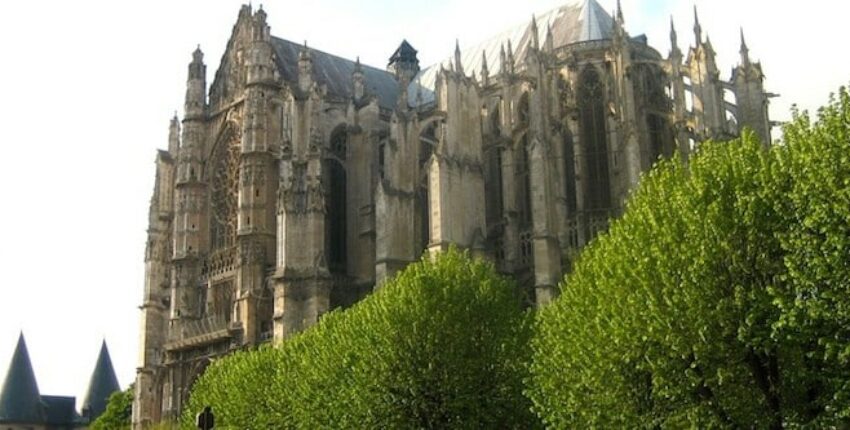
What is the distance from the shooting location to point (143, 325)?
56.1 m

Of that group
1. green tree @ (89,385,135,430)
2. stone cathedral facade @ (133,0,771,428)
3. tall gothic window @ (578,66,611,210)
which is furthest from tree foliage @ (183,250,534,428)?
green tree @ (89,385,135,430)

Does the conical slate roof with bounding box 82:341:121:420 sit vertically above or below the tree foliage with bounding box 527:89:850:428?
above

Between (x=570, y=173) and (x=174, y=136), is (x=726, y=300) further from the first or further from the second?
(x=174, y=136)

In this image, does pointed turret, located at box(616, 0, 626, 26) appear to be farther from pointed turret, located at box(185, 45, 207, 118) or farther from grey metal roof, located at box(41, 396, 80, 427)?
grey metal roof, located at box(41, 396, 80, 427)

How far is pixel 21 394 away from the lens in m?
87.1

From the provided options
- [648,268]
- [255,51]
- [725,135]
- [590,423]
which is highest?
[255,51]

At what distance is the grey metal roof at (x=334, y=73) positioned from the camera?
5592 centimetres

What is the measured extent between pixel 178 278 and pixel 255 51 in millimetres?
11706

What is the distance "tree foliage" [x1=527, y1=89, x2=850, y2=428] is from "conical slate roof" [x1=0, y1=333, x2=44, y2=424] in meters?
71.2

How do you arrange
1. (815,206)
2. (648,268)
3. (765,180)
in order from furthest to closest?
(648,268), (765,180), (815,206)

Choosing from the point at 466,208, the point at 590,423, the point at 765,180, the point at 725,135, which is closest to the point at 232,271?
the point at 466,208

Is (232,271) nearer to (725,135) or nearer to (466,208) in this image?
(466,208)

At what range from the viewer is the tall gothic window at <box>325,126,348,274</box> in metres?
51.0

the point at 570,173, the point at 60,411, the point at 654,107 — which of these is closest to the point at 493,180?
the point at 570,173
